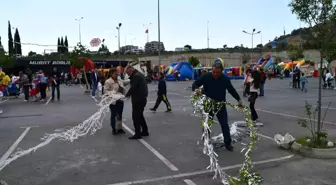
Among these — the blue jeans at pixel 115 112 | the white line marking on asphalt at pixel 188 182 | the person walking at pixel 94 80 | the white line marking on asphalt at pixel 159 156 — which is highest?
the person walking at pixel 94 80

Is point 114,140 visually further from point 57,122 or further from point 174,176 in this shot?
point 57,122

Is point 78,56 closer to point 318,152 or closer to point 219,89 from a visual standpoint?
point 219,89

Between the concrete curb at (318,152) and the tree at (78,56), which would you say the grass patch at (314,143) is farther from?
the tree at (78,56)

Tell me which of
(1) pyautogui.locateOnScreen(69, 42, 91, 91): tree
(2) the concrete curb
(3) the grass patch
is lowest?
(2) the concrete curb

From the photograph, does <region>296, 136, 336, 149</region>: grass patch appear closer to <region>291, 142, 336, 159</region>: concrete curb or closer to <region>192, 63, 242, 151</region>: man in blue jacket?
<region>291, 142, 336, 159</region>: concrete curb

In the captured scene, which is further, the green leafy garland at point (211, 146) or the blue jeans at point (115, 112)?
the blue jeans at point (115, 112)

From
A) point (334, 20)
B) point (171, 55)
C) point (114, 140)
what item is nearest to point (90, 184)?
point (114, 140)

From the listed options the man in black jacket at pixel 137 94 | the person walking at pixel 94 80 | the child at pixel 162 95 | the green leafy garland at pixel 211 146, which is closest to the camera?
the green leafy garland at pixel 211 146

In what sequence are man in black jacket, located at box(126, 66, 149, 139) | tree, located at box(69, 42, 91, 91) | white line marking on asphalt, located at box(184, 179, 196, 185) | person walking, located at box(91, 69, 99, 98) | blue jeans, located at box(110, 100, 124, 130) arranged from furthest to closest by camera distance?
tree, located at box(69, 42, 91, 91), person walking, located at box(91, 69, 99, 98), blue jeans, located at box(110, 100, 124, 130), man in black jacket, located at box(126, 66, 149, 139), white line marking on asphalt, located at box(184, 179, 196, 185)

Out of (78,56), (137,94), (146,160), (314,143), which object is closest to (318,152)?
(314,143)

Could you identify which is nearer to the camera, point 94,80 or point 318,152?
point 318,152

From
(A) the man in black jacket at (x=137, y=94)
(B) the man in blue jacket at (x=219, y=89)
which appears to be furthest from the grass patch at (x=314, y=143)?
(A) the man in black jacket at (x=137, y=94)

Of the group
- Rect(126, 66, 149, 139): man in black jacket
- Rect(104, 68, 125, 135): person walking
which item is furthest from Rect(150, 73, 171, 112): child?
Rect(126, 66, 149, 139): man in black jacket

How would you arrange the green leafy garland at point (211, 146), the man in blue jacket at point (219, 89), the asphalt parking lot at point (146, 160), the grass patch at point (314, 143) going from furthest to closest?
1. the man in blue jacket at point (219, 89)
2. the grass patch at point (314, 143)
3. the asphalt parking lot at point (146, 160)
4. the green leafy garland at point (211, 146)
